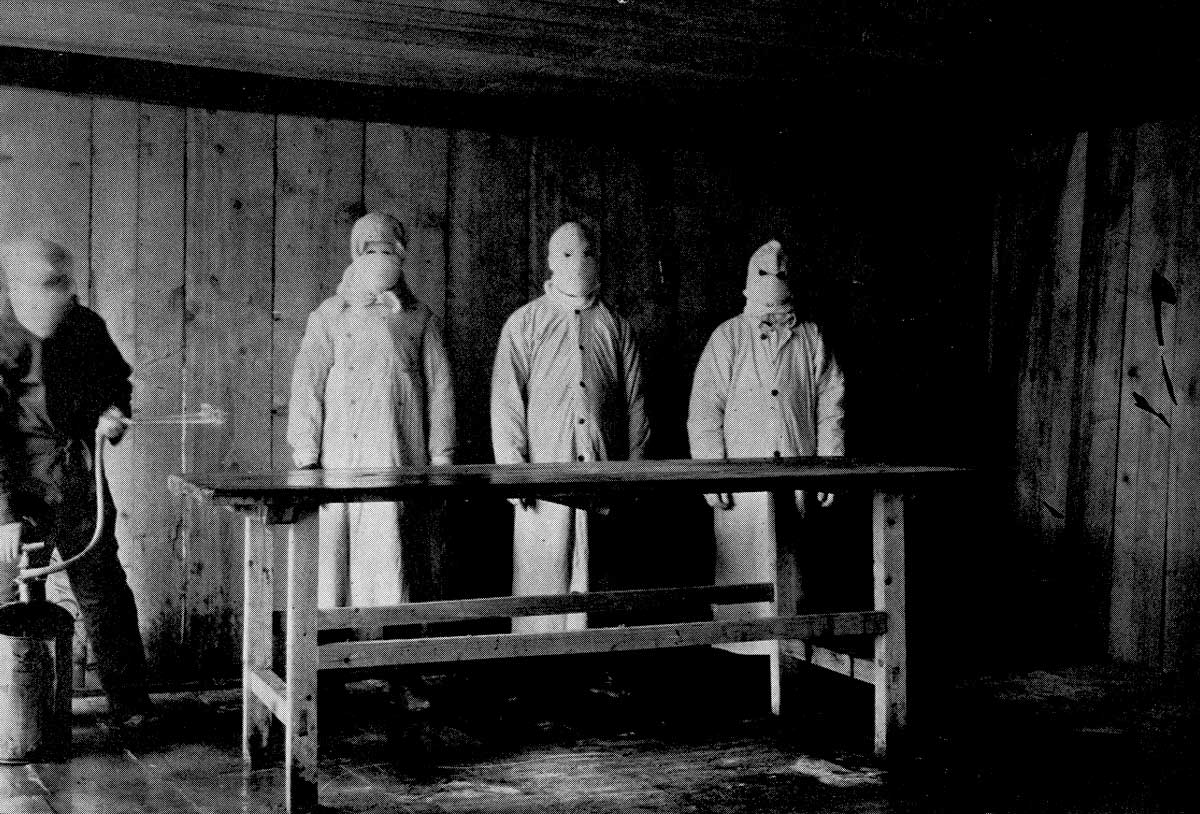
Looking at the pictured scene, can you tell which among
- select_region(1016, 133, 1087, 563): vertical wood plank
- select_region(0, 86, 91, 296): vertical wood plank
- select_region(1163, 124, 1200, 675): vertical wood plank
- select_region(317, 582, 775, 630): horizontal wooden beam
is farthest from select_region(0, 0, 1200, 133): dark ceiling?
select_region(317, 582, 775, 630): horizontal wooden beam

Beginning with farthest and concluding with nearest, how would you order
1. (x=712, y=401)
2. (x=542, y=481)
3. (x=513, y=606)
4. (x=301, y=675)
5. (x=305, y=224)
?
(x=712, y=401) → (x=305, y=224) → (x=513, y=606) → (x=542, y=481) → (x=301, y=675)

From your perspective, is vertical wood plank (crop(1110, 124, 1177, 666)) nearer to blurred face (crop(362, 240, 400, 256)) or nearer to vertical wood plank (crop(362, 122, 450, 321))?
vertical wood plank (crop(362, 122, 450, 321))

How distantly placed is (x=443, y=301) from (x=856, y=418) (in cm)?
238

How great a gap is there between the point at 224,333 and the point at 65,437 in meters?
1.09

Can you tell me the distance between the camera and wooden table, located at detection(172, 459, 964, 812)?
354cm

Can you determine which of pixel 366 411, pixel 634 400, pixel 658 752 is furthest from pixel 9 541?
pixel 634 400

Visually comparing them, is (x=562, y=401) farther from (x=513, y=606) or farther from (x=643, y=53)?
(x=643, y=53)

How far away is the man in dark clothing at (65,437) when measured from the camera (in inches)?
173

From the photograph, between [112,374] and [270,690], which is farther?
[112,374]

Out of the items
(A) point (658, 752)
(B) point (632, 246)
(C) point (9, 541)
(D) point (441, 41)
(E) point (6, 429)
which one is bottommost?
(A) point (658, 752)

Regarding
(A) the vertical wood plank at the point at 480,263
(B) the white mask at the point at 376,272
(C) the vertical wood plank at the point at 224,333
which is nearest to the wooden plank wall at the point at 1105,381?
(A) the vertical wood plank at the point at 480,263

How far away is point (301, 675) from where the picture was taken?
140 inches

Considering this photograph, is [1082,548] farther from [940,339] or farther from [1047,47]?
[1047,47]

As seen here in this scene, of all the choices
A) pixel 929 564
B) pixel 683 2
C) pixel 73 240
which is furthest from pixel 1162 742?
pixel 73 240
